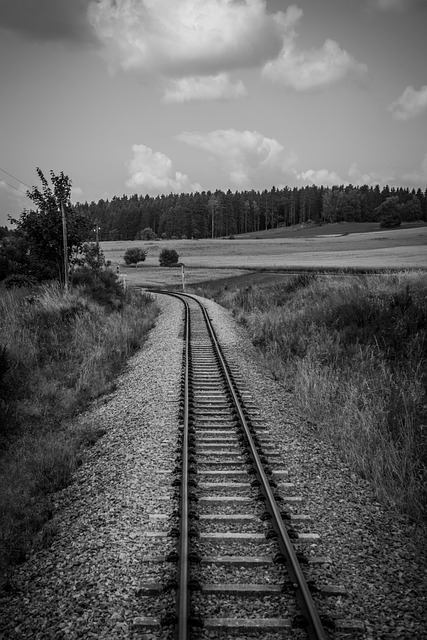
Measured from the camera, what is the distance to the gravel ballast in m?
3.65

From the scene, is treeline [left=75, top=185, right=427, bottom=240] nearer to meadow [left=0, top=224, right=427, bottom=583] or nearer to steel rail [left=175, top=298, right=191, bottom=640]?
meadow [left=0, top=224, right=427, bottom=583]

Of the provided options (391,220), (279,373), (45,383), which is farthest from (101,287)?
(391,220)

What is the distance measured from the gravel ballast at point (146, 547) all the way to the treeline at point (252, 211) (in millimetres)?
121592

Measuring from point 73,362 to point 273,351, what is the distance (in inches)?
235

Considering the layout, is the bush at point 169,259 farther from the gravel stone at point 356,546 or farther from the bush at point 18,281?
the gravel stone at point 356,546

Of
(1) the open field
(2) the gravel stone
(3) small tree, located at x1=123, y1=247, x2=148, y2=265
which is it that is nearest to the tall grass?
(2) the gravel stone

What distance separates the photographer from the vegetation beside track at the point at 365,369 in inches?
242

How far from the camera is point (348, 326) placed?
1384 centimetres

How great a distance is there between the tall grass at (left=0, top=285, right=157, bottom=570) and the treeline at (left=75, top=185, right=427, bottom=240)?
365 ft

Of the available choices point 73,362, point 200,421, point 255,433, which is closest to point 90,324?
point 73,362

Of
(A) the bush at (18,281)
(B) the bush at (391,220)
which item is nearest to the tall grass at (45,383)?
(A) the bush at (18,281)

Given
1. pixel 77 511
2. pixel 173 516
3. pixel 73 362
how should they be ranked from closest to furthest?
1. pixel 173 516
2. pixel 77 511
3. pixel 73 362

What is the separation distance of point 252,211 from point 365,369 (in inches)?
5409

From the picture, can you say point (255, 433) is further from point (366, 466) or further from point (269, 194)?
point (269, 194)
